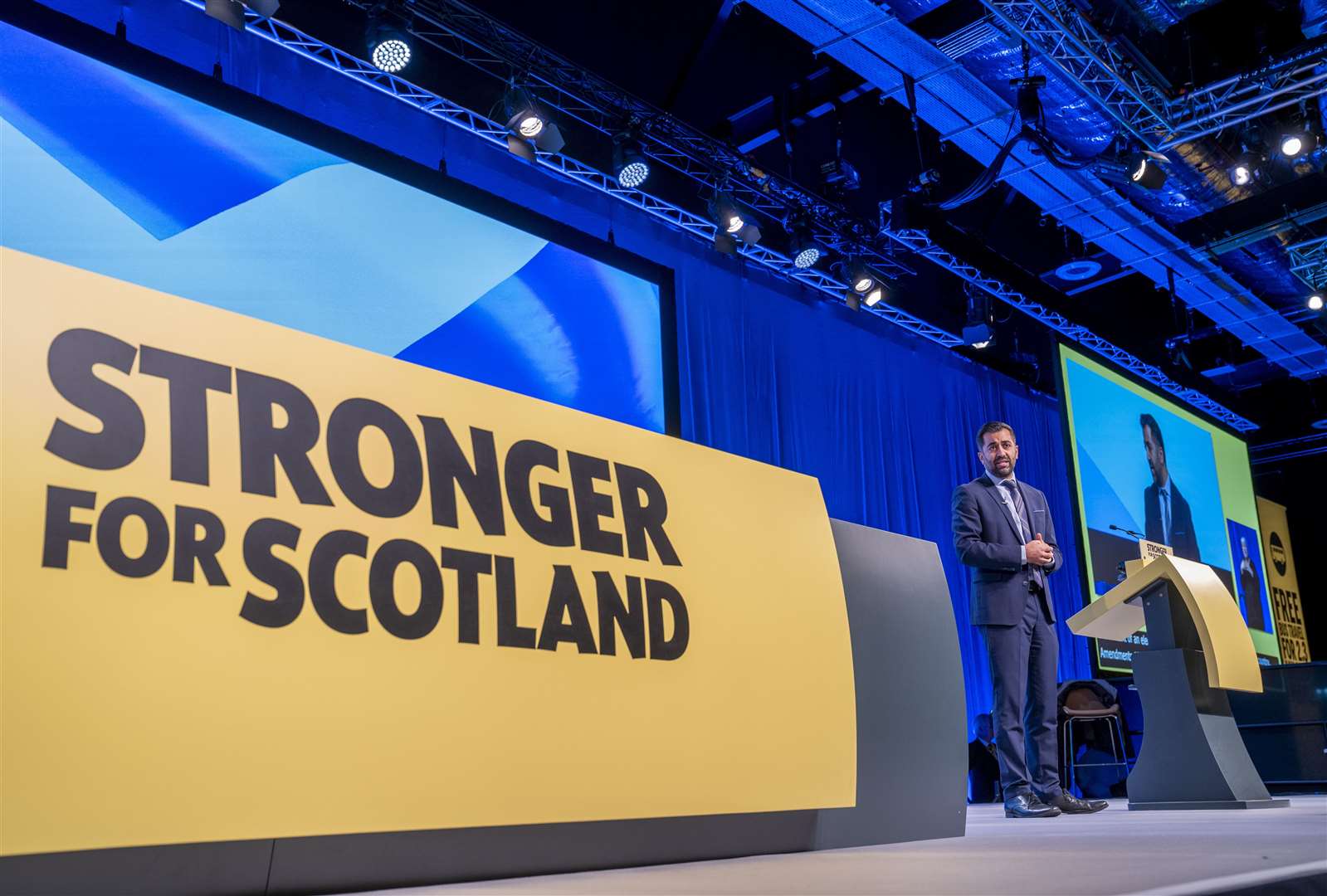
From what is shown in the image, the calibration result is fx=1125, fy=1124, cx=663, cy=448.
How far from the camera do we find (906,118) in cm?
687

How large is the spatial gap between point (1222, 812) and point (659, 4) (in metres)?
4.52

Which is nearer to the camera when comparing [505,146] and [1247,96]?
[505,146]

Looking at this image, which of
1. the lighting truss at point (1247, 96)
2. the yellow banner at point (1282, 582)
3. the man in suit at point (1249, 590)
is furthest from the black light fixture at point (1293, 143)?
the yellow banner at point (1282, 582)

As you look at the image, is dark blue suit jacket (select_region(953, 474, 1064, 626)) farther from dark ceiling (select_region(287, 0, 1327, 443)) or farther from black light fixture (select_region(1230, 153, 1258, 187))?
black light fixture (select_region(1230, 153, 1258, 187))

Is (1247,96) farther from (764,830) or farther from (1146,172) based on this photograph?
(764,830)

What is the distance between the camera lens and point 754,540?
6.62 ft

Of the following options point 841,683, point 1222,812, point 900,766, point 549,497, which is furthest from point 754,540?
point 1222,812

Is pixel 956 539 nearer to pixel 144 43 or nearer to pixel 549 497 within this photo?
pixel 549 497

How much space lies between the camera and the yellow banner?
403 inches

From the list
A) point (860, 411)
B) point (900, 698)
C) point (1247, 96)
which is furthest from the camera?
point (860, 411)

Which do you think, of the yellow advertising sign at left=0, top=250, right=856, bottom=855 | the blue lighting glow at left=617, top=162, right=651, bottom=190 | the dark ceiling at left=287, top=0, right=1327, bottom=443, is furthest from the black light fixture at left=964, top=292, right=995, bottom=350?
the yellow advertising sign at left=0, top=250, right=856, bottom=855

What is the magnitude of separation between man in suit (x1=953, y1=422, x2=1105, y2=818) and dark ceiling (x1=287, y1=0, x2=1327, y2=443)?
3.02 m

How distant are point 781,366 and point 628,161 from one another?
7.40 feet

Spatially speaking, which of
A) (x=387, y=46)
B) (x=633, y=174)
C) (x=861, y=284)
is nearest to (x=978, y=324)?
(x=861, y=284)
